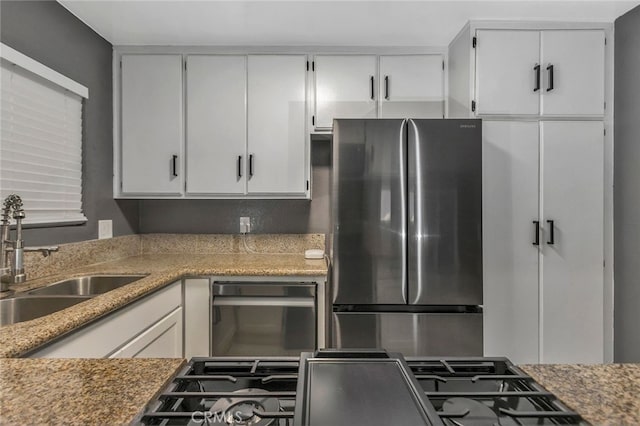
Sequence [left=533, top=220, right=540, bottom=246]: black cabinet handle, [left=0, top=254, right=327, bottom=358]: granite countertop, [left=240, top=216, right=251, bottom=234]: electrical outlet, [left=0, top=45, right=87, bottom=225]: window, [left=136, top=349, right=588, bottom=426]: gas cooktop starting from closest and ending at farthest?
[left=136, top=349, right=588, bottom=426]: gas cooktop, [left=0, top=254, right=327, bottom=358]: granite countertop, [left=0, top=45, right=87, bottom=225]: window, [left=533, top=220, right=540, bottom=246]: black cabinet handle, [left=240, top=216, right=251, bottom=234]: electrical outlet

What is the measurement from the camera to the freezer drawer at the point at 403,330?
2076 millimetres

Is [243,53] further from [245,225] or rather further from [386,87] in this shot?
[245,225]

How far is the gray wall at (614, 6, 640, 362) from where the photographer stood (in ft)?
6.91

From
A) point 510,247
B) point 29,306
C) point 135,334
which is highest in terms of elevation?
point 510,247

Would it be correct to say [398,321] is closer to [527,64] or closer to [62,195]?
[527,64]

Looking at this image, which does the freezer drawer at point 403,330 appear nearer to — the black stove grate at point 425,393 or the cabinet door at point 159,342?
the cabinet door at point 159,342

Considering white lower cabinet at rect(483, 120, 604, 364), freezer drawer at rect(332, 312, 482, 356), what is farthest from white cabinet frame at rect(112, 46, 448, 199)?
freezer drawer at rect(332, 312, 482, 356)

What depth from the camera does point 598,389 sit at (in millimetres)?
651

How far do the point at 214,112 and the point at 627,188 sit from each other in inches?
106

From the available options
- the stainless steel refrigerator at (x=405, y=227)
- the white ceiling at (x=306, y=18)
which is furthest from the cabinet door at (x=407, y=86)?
the stainless steel refrigerator at (x=405, y=227)

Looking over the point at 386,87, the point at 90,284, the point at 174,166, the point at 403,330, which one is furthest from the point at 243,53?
the point at 403,330

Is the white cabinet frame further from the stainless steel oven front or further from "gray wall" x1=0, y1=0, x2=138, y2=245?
the stainless steel oven front

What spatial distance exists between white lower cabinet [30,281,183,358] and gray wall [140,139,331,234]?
876mm

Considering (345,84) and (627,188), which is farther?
(345,84)
